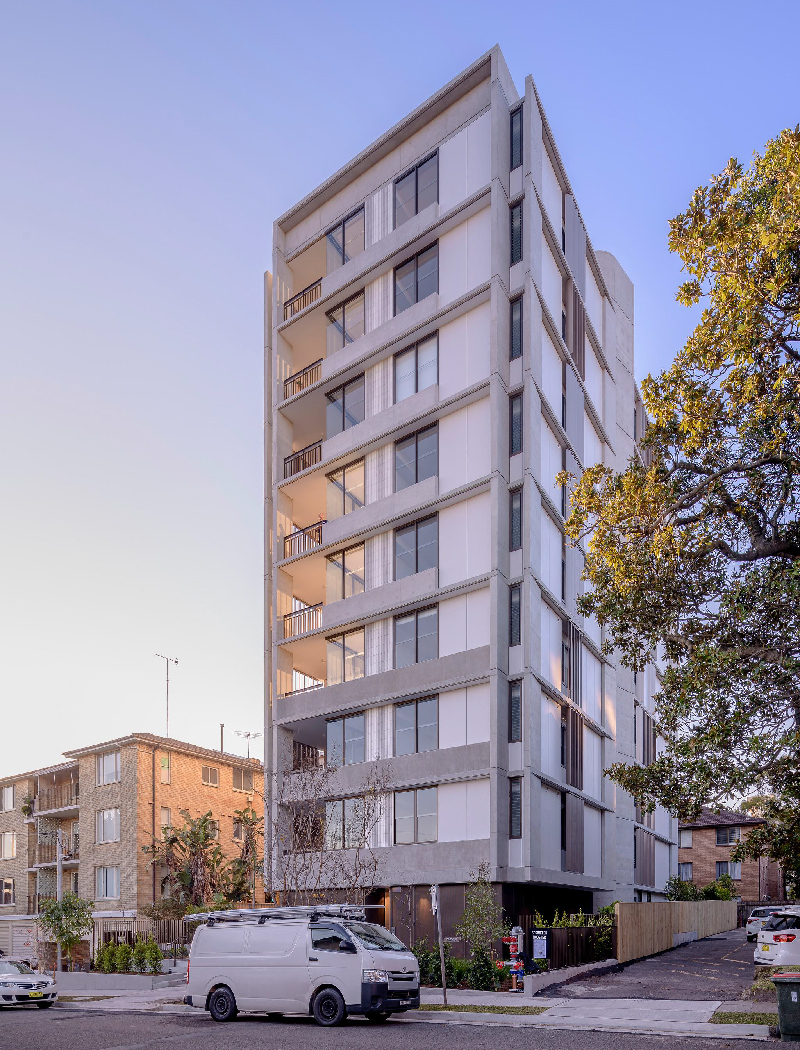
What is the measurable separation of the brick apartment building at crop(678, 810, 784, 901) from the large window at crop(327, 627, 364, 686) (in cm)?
4870

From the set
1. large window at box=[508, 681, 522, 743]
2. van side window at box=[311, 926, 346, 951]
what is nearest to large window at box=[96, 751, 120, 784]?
large window at box=[508, 681, 522, 743]

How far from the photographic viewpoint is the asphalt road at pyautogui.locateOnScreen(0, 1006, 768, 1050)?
16.5 m

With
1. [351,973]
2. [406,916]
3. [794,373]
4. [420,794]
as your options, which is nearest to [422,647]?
[420,794]

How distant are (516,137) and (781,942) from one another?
2591cm

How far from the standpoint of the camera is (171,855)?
4878cm

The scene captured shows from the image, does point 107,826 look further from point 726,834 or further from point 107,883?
point 726,834

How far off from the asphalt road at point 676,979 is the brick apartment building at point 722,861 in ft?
136

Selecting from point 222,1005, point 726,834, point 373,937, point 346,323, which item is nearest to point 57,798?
point 346,323

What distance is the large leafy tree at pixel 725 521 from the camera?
1942cm

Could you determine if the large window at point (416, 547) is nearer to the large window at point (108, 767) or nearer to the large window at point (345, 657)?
the large window at point (345, 657)

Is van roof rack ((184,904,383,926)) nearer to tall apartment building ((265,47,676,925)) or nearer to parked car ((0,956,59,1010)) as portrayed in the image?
parked car ((0,956,59,1010))

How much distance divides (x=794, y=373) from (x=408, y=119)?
945 inches

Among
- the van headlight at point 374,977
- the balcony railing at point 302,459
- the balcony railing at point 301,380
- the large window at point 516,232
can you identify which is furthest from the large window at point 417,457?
the van headlight at point 374,977

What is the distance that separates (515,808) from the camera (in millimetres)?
32594
